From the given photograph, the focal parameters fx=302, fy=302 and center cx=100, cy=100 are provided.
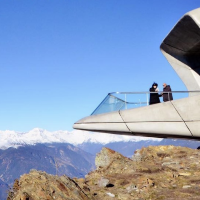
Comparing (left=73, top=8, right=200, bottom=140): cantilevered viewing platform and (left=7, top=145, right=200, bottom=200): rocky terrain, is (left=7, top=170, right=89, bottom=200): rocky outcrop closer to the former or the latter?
(left=7, top=145, right=200, bottom=200): rocky terrain

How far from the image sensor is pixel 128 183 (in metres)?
22.5

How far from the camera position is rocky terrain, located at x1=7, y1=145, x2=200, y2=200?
18.7 meters

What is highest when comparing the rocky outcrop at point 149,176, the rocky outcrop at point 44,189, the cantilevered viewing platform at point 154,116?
the cantilevered viewing platform at point 154,116

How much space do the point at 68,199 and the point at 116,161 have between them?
1220 cm

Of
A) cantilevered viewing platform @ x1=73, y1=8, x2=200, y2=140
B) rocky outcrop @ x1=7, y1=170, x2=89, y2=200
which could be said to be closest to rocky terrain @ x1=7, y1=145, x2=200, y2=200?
rocky outcrop @ x1=7, y1=170, x2=89, y2=200

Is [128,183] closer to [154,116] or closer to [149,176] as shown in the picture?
[149,176]

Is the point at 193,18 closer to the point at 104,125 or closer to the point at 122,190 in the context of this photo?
the point at 104,125

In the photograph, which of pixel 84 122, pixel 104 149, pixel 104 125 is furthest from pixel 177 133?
pixel 104 149

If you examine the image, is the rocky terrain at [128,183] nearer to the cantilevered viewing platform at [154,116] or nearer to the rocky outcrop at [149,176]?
the rocky outcrop at [149,176]

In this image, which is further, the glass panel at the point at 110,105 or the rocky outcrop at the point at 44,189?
the rocky outcrop at the point at 44,189

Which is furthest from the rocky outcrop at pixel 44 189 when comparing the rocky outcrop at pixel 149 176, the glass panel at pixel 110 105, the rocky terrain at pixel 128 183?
the glass panel at pixel 110 105

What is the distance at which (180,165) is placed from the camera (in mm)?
26891

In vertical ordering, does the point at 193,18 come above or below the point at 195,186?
above

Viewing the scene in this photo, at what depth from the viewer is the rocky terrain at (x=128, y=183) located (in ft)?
61.4
